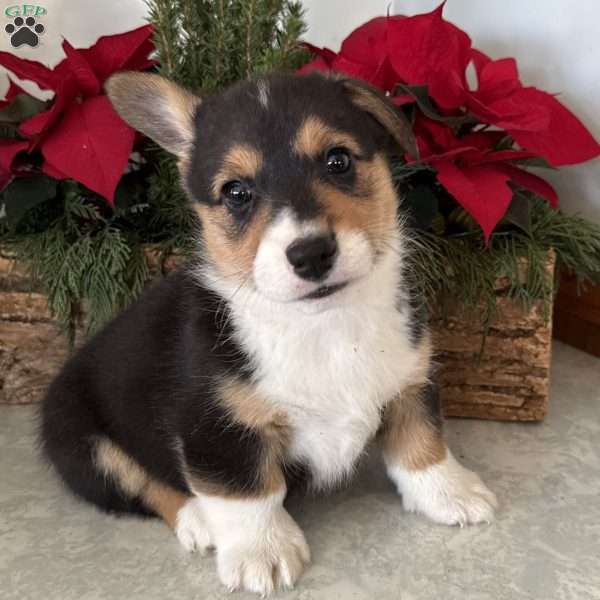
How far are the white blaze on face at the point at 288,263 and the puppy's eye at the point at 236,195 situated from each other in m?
0.15

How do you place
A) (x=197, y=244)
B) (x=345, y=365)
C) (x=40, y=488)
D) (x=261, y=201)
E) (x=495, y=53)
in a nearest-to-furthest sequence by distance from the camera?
(x=261, y=201), (x=345, y=365), (x=197, y=244), (x=40, y=488), (x=495, y=53)

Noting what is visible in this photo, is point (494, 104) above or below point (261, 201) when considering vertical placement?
above

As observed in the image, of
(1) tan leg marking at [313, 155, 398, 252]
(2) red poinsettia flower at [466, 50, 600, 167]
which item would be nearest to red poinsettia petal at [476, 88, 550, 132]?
(2) red poinsettia flower at [466, 50, 600, 167]

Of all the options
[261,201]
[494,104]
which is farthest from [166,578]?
[494,104]

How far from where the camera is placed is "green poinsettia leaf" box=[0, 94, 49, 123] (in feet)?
7.13

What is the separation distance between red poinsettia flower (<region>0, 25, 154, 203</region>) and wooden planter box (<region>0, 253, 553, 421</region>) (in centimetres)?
30

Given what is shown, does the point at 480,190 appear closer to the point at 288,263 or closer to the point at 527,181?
the point at 527,181

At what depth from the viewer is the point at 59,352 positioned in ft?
7.70

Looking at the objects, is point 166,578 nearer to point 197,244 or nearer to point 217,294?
point 217,294

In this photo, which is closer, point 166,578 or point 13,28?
point 166,578

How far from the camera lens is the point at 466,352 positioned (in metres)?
2.22

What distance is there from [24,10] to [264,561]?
2.15 metres

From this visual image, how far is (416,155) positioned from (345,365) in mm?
495

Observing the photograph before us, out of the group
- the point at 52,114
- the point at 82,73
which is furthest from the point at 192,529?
the point at 82,73
